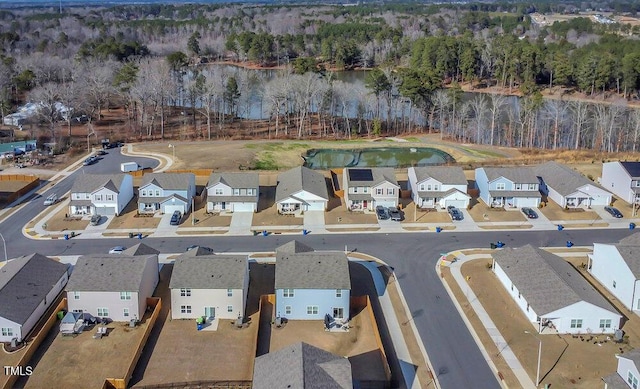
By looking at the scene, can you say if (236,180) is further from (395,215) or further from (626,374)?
(626,374)

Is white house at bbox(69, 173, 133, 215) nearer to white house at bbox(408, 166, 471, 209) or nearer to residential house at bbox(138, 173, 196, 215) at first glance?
residential house at bbox(138, 173, 196, 215)

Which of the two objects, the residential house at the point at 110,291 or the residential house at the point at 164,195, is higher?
the residential house at the point at 164,195

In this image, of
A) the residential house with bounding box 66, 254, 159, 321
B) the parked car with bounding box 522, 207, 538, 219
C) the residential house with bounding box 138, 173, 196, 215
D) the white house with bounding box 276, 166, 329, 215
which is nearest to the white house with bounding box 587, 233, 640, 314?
the parked car with bounding box 522, 207, 538, 219

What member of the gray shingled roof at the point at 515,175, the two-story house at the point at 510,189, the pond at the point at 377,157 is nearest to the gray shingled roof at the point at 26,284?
the two-story house at the point at 510,189

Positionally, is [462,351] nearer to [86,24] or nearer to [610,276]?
[610,276]

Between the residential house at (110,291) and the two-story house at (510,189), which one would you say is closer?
the residential house at (110,291)

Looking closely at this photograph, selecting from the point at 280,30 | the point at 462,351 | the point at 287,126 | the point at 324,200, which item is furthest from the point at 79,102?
the point at 280,30

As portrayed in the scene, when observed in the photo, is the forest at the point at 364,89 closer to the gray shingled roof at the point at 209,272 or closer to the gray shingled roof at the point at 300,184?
the gray shingled roof at the point at 300,184

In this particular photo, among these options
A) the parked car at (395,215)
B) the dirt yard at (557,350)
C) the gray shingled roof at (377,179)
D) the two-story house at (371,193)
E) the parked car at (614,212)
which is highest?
the gray shingled roof at (377,179)

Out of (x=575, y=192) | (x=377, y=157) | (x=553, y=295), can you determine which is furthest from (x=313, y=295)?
(x=377, y=157)
